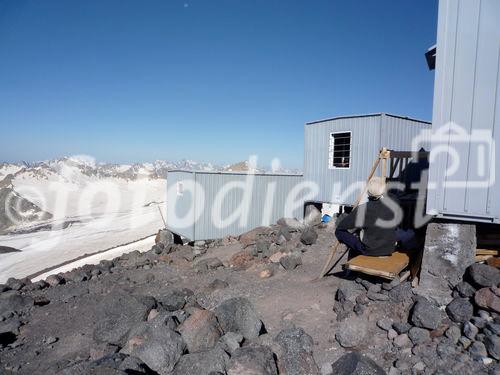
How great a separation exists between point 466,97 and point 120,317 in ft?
22.2

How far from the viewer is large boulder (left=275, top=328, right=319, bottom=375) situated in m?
4.01

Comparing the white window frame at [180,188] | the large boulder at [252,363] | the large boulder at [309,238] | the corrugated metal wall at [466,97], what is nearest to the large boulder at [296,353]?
the large boulder at [252,363]

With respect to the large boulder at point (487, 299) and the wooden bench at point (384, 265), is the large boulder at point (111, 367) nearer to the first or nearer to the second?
the wooden bench at point (384, 265)

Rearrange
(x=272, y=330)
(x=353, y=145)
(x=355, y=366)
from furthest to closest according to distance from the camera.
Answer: (x=353, y=145) → (x=272, y=330) → (x=355, y=366)

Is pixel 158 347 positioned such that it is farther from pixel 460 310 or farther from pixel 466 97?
pixel 466 97

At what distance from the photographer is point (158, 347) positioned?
438cm

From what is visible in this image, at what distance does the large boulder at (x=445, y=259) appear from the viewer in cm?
464

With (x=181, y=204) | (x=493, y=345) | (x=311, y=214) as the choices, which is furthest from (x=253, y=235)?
(x=493, y=345)

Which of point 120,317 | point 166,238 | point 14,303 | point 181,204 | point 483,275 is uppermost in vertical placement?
point 483,275

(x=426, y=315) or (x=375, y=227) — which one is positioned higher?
(x=375, y=227)

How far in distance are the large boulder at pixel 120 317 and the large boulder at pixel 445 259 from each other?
4811mm

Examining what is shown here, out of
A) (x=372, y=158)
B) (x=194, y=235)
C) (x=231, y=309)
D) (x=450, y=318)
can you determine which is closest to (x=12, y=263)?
(x=194, y=235)

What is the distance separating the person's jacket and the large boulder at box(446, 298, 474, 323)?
4.72ft

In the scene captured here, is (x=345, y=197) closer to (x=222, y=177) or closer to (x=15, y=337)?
(x=222, y=177)
